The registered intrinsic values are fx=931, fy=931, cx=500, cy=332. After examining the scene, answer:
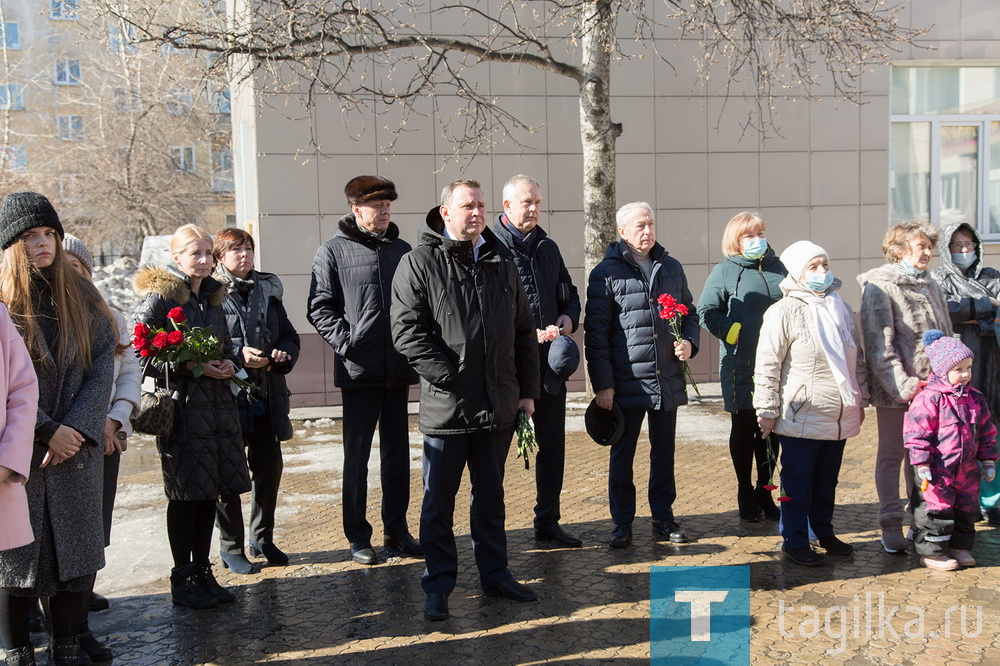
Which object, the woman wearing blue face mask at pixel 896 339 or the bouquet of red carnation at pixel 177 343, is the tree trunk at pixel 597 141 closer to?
the woman wearing blue face mask at pixel 896 339

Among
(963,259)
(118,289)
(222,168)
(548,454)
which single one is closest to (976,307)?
(963,259)

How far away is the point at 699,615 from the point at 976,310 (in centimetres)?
295

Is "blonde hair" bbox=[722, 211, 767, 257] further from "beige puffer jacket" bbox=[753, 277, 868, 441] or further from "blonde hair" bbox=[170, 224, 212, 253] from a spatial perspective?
"blonde hair" bbox=[170, 224, 212, 253]

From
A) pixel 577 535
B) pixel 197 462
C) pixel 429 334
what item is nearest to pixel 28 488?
pixel 197 462

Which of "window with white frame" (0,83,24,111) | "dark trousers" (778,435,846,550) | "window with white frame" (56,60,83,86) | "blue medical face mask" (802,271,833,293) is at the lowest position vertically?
"dark trousers" (778,435,846,550)

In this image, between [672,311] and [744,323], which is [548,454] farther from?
[744,323]

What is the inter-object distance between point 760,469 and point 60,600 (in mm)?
4182

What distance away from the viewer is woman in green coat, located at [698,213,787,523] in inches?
233

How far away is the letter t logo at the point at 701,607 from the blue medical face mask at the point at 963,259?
2.90 m

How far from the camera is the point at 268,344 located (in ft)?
18.0

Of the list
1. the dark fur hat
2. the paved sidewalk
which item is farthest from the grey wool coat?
the dark fur hat

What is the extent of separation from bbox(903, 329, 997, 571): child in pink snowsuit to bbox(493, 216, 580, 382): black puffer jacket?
2039mm

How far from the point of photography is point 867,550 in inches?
213

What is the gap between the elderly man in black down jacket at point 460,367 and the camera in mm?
4555
